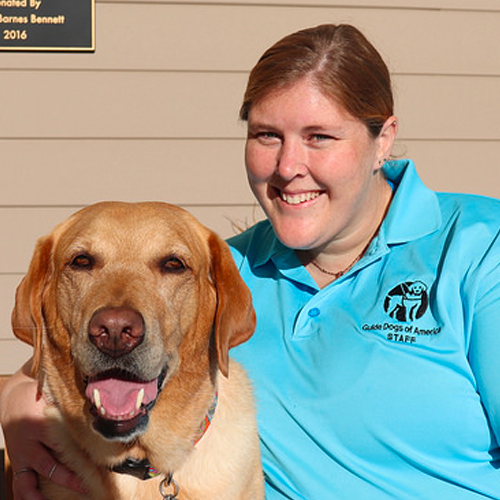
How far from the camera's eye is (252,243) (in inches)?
113

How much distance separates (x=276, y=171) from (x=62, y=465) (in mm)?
1181

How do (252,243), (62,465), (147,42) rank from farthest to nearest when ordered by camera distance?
(147,42), (252,243), (62,465)

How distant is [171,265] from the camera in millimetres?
2301

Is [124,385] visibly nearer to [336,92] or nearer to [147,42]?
[336,92]

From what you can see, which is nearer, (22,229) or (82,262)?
(82,262)

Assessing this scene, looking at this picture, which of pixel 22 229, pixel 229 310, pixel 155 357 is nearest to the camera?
pixel 155 357

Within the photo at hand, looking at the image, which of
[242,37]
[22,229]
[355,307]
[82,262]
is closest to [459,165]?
[242,37]

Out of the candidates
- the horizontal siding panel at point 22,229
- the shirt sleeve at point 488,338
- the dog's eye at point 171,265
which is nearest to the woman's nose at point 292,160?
the dog's eye at point 171,265

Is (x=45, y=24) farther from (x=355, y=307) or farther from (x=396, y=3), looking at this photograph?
(x=355, y=307)

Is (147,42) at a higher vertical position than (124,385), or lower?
higher

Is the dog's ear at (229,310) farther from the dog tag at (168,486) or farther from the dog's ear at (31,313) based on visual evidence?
the dog's ear at (31,313)

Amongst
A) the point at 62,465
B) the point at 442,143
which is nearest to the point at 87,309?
the point at 62,465

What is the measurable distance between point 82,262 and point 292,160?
2.48 ft

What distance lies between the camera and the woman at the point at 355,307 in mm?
2256
